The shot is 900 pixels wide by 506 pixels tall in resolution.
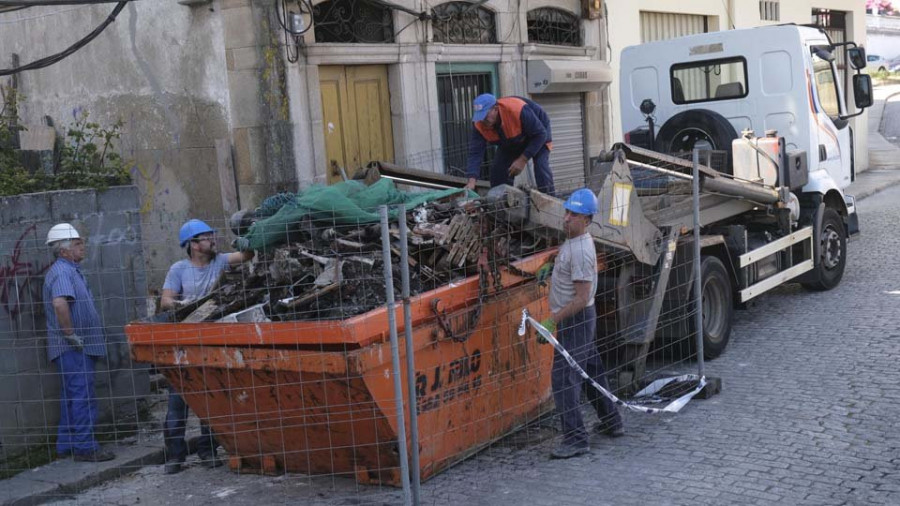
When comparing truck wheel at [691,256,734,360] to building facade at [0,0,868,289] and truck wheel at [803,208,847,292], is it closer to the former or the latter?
truck wheel at [803,208,847,292]

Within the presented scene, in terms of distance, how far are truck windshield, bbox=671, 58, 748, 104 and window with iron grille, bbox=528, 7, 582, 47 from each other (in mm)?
3430

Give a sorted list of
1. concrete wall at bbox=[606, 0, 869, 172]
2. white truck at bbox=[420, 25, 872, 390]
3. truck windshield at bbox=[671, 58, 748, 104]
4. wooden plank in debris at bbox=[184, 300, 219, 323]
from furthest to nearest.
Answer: concrete wall at bbox=[606, 0, 869, 172] → truck windshield at bbox=[671, 58, 748, 104] → white truck at bbox=[420, 25, 872, 390] → wooden plank in debris at bbox=[184, 300, 219, 323]

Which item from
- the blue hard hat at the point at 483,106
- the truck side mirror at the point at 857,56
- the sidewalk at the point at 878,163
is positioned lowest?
the sidewalk at the point at 878,163

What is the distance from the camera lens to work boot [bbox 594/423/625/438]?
258 inches

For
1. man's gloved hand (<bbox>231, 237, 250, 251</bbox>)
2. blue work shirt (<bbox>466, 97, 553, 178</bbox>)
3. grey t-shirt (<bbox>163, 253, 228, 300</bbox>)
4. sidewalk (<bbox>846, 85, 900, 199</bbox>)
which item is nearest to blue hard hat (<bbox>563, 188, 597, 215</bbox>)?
man's gloved hand (<bbox>231, 237, 250, 251</bbox>)

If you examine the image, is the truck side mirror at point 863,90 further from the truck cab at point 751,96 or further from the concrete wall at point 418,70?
the concrete wall at point 418,70

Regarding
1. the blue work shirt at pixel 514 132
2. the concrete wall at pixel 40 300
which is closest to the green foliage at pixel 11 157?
the concrete wall at pixel 40 300

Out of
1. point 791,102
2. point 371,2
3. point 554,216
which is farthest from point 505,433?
point 371,2

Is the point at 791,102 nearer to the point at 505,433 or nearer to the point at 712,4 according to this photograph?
the point at 505,433

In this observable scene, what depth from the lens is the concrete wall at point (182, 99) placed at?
983 centimetres

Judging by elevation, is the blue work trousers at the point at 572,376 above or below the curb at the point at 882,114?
below

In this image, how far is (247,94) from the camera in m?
9.85

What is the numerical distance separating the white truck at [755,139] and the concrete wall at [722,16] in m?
4.62

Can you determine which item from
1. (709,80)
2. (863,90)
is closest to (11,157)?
(709,80)
